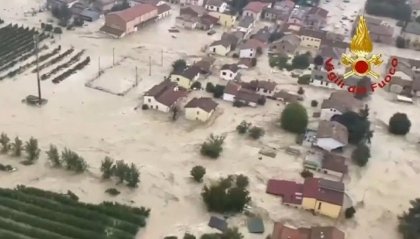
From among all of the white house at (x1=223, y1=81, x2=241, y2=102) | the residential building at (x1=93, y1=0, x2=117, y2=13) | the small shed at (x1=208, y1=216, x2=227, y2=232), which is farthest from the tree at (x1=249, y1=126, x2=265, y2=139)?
the residential building at (x1=93, y1=0, x2=117, y2=13)

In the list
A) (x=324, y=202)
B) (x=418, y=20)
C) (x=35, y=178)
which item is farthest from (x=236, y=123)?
(x=418, y=20)

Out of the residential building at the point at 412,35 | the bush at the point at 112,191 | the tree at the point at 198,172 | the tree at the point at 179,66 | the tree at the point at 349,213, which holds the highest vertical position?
the residential building at the point at 412,35

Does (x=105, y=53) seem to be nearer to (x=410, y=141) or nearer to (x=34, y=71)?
(x=34, y=71)

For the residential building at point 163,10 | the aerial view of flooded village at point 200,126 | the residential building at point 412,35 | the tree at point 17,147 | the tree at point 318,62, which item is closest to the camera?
the aerial view of flooded village at point 200,126

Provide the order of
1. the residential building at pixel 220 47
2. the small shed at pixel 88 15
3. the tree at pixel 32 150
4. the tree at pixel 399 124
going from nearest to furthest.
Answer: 1. the tree at pixel 32 150
2. the tree at pixel 399 124
3. the residential building at pixel 220 47
4. the small shed at pixel 88 15

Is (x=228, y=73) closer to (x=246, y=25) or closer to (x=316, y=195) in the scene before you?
(x=246, y=25)

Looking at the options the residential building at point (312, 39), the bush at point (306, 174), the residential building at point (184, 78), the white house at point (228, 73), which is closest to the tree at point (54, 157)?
the residential building at point (184, 78)

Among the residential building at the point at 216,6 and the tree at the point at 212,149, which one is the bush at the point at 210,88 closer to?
the tree at the point at 212,149
